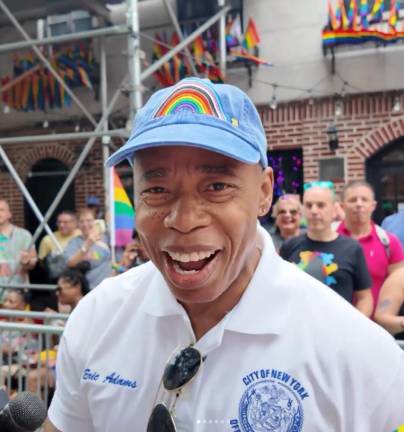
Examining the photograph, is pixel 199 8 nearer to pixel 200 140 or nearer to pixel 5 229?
pixel 5 229

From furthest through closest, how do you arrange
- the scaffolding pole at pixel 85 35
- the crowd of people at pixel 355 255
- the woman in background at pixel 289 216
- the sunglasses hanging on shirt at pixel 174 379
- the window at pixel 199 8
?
the window at pixel 199 8 → the scaffolding pole at pixel 85 35 → the woman in background at pixel 289 216 → the crowd of people at pixel 355 255 → the sunglasses hanging on shirt at pixel 174 379

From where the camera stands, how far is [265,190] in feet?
4.43

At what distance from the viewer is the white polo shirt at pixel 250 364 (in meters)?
1.17

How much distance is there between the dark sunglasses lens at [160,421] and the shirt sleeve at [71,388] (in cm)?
27

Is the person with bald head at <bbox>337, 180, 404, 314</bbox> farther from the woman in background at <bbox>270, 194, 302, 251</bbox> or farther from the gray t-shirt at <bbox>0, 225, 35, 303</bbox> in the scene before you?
the gray t-shirt at <bbox>0, 225, 35, 303</bbox>

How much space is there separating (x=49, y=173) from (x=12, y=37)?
2.27 meters

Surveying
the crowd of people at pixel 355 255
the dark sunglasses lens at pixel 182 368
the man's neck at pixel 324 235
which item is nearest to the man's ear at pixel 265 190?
the dark sunglasses lens at pixel 182 368

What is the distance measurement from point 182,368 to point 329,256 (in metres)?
2.24

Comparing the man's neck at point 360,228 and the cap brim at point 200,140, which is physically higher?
the cap brim at point 200,140

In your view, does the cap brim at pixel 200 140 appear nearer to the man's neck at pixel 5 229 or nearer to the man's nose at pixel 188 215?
the man's nose at pixel 188 215

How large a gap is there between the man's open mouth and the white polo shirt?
0.17 m

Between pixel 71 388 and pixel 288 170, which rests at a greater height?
pixel 288 170

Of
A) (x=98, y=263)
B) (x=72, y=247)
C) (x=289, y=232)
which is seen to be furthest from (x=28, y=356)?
(x=289, y=232)

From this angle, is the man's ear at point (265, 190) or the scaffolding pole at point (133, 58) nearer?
the man's ear at point (265, 190)
